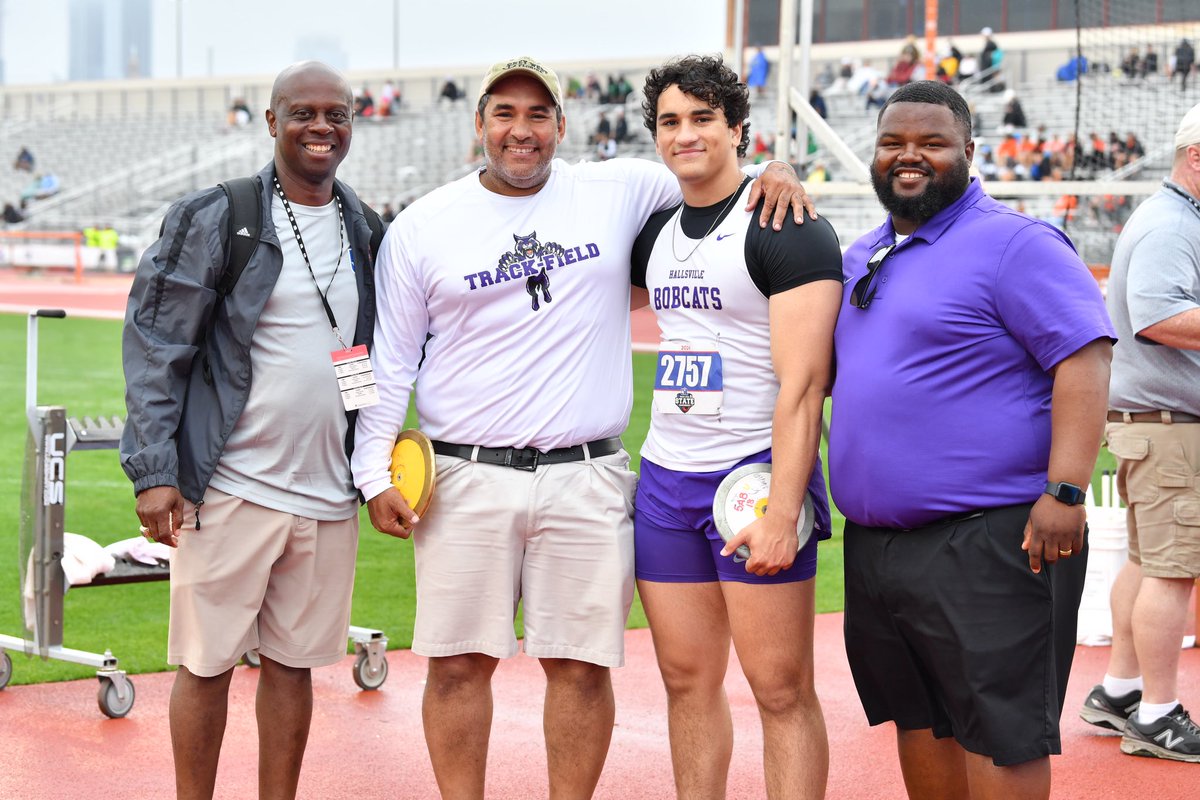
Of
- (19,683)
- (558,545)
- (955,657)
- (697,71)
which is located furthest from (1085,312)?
(19,683)

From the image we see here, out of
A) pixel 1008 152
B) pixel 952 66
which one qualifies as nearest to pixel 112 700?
pixel 1008 152

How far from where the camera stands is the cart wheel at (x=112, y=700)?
5215mm

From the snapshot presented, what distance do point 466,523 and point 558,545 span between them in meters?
0.27

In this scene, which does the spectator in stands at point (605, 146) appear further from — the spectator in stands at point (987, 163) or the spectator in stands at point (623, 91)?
the spectator in stands at point (987, 163)

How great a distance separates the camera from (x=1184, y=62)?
2480cm

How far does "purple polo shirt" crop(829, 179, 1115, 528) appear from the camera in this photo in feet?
10.7

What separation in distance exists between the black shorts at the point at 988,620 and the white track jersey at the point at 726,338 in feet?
1.52

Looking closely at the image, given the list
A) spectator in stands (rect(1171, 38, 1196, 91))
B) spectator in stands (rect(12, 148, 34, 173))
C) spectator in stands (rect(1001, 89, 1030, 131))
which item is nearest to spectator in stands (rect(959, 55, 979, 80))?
spectator in stands (rect(1001, 89, 1030, 131))

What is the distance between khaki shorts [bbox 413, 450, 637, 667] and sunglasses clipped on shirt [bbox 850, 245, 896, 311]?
885 millimetres

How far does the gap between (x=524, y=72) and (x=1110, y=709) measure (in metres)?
3.41

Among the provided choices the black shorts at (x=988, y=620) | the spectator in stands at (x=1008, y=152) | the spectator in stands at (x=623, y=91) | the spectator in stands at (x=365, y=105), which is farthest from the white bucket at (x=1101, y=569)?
the spectator in stands at (x=365, y=105)

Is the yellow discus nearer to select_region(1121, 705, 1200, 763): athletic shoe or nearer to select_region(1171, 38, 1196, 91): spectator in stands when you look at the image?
select_region(1121, 705, 1200, 763): athletic shoe

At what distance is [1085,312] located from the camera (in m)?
3.24

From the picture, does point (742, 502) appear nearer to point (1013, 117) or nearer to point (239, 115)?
point (1013, 117)
